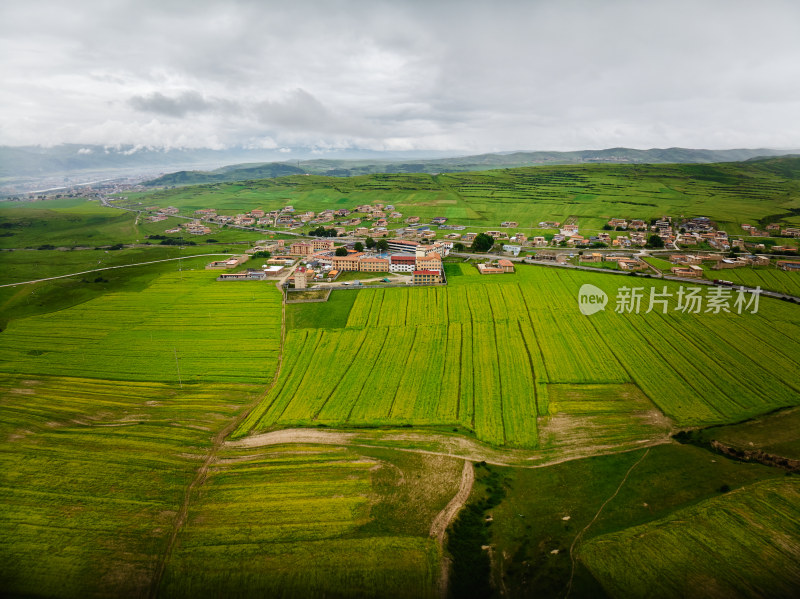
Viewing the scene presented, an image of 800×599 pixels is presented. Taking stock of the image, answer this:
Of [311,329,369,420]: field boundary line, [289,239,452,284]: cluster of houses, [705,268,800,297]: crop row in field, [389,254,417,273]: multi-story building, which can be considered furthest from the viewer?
[389,254,417,273]: multi-story building

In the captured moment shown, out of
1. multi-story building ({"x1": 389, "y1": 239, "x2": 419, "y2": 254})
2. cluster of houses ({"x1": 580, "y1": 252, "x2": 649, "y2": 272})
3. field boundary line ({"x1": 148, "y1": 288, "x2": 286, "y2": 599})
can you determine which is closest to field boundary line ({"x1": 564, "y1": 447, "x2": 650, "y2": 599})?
field boundary line ({"x1": 148, "y1": 288, "x2": 286, "y2": 599})

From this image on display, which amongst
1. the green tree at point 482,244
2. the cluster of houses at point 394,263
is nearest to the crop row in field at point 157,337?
the cluster of houses at point 394,263

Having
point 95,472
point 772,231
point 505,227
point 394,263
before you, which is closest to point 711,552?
point 95,472

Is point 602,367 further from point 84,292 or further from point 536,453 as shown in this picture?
point 84,292

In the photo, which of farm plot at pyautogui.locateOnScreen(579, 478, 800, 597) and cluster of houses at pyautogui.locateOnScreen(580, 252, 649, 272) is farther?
cluster of houses at pyautogui.locateOnScreen(580, 252, 649, 272)

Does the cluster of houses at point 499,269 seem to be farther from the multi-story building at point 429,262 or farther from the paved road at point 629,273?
the paved road at point 629,273

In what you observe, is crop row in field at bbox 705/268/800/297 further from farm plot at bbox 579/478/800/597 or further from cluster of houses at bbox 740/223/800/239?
farm plot at bbox 579/478/800/597
